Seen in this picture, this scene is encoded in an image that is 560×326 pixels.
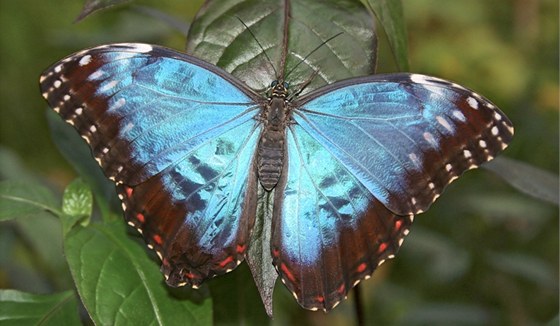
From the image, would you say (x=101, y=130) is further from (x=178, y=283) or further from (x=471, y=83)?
(x=471, y=83)

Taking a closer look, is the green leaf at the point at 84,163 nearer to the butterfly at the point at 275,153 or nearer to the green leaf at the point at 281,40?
the butterfly at the point at 275,153

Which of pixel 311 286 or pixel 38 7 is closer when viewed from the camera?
pixel 311 286

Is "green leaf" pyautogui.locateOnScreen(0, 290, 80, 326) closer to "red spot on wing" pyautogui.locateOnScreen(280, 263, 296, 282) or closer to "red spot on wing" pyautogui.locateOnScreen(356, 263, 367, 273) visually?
"red spot on wing" pyautogui.locateOnScreen(280, 263, 296, 282)

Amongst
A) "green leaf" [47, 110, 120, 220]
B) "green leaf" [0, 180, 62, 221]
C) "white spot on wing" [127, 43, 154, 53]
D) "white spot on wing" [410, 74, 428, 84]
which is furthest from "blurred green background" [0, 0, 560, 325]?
"white spot on wing" [410, 74, 428, 84]

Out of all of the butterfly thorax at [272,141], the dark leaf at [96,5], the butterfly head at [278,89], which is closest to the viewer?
the dark leaf at [96,5]

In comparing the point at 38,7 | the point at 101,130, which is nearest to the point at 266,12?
the point at 101,130

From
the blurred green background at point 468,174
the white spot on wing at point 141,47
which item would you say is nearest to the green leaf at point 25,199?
the white spot on wing at point 141,47
